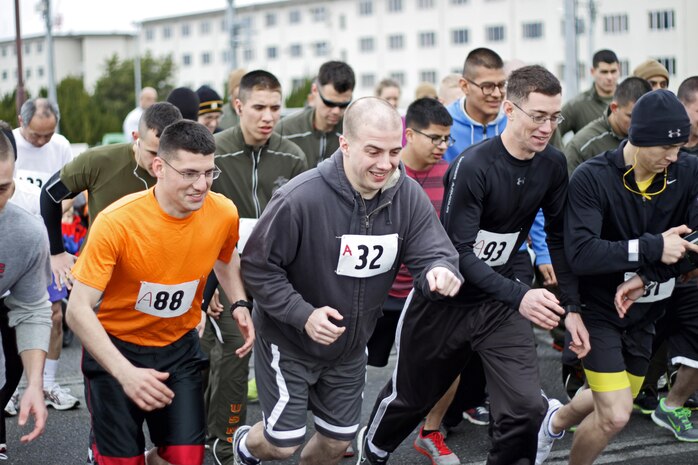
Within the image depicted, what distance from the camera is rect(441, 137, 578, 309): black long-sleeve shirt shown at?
4.84 metres

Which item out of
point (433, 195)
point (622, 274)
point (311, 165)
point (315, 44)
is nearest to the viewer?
point (622, 274)

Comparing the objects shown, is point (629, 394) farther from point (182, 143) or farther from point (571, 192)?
point (182, 143)

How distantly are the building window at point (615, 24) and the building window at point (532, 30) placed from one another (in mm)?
4817

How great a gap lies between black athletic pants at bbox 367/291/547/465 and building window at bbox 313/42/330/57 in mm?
76240

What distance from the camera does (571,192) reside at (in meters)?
4.94

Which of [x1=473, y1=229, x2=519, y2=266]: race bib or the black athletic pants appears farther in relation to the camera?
[x1=473, y1=229, x2=519, y2=266]: race bib

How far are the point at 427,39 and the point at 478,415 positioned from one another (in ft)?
232

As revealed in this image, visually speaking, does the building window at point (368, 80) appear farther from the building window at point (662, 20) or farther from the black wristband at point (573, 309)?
the black wristband at point (573, 309)

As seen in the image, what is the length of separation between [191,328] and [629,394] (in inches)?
89.1

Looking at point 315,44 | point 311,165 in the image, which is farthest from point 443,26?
point 311,165

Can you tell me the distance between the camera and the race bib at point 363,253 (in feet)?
14.0

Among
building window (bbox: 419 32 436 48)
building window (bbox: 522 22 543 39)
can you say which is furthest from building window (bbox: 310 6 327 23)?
building window (bbox: 522 22 543 39)

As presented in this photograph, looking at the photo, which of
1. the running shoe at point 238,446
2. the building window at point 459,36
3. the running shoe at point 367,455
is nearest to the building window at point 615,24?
the building window at point 459,36

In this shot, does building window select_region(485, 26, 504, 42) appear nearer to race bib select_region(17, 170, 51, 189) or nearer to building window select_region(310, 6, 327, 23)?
building window select_region(310, 6, 327, 23)
